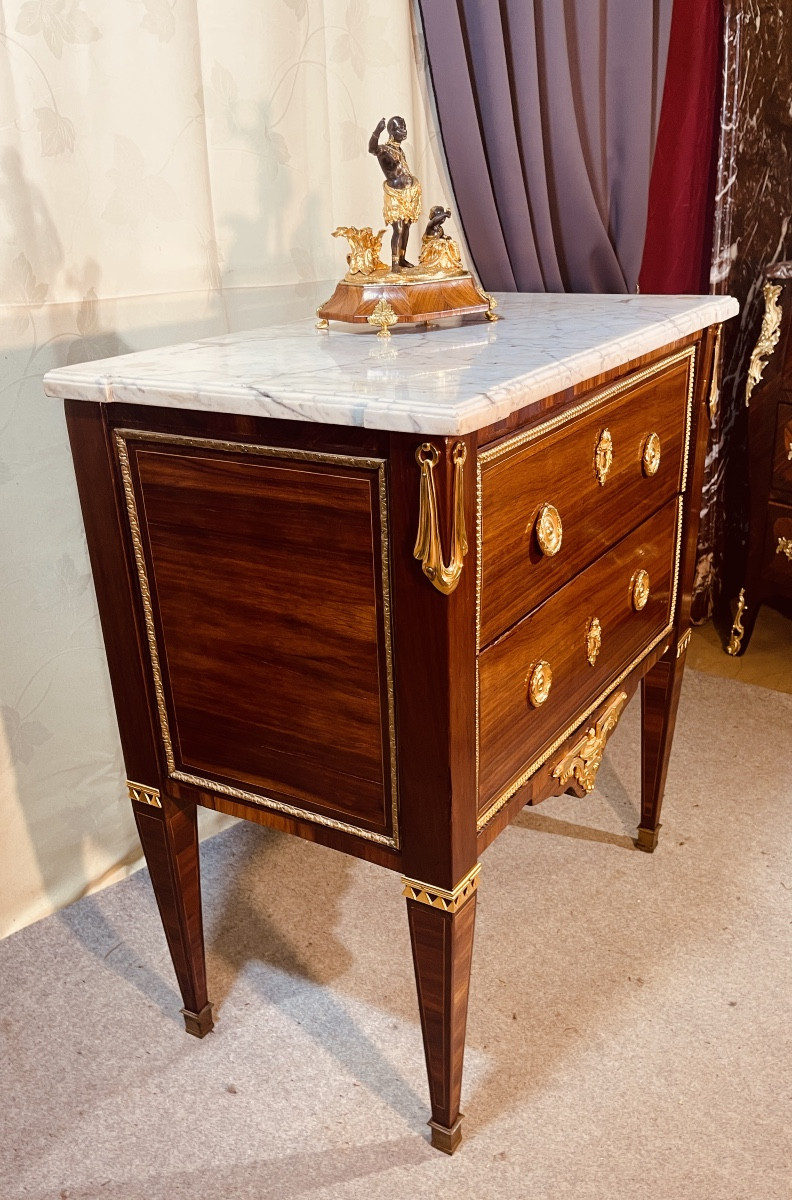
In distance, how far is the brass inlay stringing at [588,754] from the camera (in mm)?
1393

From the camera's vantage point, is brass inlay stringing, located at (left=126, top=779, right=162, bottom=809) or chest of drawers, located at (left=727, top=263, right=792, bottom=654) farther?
chest of drawers, located at (left=727, top=263, right=792, bottom=654)

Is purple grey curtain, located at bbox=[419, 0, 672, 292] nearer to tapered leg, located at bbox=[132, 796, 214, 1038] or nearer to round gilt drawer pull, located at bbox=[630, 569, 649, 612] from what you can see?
round gilt drawer pull, located at bbox=[630, 569, 649, 612]

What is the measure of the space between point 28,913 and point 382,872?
0.64 m

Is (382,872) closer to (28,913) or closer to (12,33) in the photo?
(28,913)

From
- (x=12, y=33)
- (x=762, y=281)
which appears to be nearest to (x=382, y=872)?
(x=12, y=33)

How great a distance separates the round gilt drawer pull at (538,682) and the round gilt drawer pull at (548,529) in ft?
0.46

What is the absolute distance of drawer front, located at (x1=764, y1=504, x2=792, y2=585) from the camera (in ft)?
7.75

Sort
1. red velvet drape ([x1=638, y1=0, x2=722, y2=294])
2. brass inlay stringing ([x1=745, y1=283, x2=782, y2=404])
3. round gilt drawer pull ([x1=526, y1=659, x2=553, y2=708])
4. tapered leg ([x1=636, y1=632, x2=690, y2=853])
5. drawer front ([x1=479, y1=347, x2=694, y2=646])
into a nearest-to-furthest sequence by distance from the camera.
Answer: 1. drawer front ([x1=479, y1=347, x2=694, y2=646])
2. round gilt drawer pull ([x1=526, y1=659, x2=553, y2=708])
3. tapered leg ([x1=636, y1=632, x2=690, y2=853])
4. brass inlay stringing ([x1=745, y1=283, x2=782, y2=404])
5. red velvet drape ([x1=638, y1=0, x2=722, y2=294])

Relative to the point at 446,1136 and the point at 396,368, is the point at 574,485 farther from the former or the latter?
the point at 446,1136

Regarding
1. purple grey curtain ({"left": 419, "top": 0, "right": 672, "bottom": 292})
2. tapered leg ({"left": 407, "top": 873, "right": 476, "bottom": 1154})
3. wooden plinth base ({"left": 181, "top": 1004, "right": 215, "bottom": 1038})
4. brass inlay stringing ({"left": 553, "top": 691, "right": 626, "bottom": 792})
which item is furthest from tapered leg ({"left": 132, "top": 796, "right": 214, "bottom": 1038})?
purple grey curtain ({"left": 419, "top": 0, "right": 672, "bottom": 292})

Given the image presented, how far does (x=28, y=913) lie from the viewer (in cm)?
179

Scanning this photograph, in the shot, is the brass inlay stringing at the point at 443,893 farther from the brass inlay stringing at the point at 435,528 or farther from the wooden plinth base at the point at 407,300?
the wooden plinth base at the point at 407,300

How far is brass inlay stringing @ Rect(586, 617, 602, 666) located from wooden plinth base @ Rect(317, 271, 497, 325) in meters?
0.47

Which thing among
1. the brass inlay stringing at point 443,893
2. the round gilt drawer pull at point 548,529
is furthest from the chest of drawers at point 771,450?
the brass inlay stringing at point 443,893
